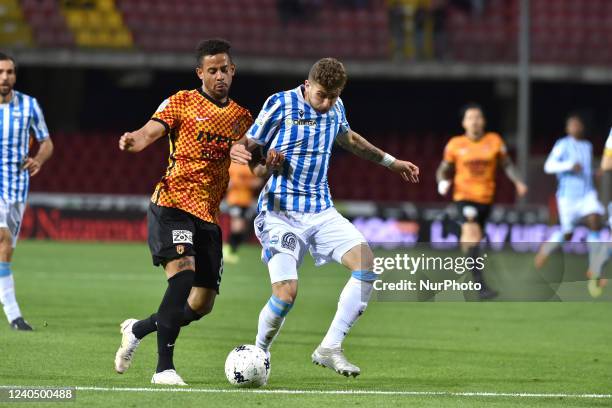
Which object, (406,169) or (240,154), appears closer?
(240,154)

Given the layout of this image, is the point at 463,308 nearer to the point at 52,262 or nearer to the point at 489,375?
the point at 489,375

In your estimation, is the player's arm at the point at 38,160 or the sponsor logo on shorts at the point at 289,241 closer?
the sponsor logo on shorts at the point at 289,241

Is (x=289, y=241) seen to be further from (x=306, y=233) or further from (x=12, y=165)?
(x=12, y=165)

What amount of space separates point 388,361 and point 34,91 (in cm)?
2005

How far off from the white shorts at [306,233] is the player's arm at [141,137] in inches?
40.0

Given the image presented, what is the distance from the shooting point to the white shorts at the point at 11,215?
1027 centimetres

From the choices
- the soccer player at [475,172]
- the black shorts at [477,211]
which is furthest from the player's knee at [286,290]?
the black shorts at [477,211]

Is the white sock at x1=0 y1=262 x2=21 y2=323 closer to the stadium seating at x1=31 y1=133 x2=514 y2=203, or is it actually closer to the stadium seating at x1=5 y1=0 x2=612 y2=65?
the stadium seating at x1=5 y1=0 x2=612 y2=65

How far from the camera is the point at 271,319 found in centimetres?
768

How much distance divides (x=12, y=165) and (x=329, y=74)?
3.87 meters

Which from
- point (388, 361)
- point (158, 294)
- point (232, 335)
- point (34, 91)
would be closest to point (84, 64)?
point (34, 91)

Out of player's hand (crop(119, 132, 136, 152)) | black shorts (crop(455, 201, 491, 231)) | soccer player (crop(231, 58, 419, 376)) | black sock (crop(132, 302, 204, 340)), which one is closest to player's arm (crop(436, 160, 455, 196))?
black shorts (crop(455, 201, 491, 231))

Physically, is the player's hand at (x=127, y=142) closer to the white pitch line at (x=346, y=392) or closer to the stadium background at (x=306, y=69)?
the white pitch line at (x=346, y=392)

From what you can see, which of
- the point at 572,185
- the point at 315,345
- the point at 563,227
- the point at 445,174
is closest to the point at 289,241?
the point at 315,345
